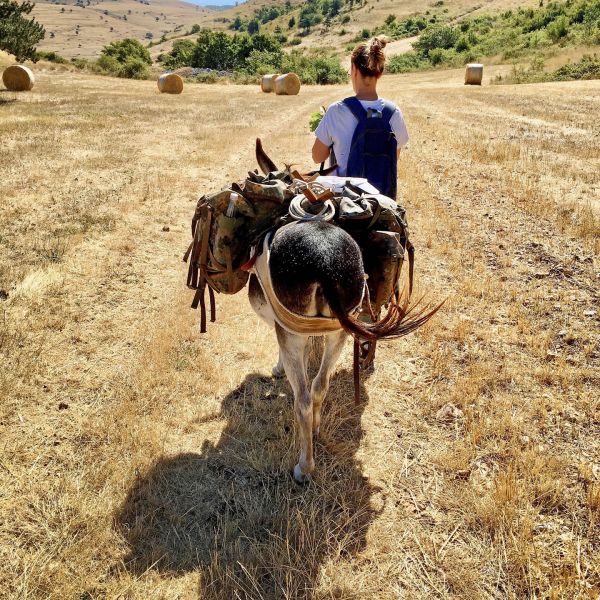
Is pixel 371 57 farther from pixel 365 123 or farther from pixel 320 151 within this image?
pixel 320 151

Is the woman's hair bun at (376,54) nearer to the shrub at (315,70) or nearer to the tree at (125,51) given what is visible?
the shrub at (315,70)

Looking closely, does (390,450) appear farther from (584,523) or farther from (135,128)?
(135,128)

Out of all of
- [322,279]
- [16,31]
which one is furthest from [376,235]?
[16,31]

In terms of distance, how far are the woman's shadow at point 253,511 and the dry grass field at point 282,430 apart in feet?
0.05

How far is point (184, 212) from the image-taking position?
875 centimetres

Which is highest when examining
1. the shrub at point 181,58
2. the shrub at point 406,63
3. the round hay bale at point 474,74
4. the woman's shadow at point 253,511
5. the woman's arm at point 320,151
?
the shrub at point 181,58

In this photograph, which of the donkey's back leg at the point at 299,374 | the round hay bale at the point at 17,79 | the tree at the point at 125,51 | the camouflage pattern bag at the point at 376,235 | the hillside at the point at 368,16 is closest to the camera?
the camouflage pattern bag at the point at 376,235

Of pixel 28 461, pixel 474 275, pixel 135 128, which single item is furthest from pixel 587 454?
pixel 135 128

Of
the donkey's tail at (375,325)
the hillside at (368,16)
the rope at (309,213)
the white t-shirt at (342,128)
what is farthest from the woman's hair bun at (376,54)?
the hillside at (368,16)

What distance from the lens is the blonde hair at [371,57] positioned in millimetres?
3465

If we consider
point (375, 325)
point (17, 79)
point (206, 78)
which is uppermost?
point (206, 78)

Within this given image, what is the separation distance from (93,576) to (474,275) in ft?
17.6

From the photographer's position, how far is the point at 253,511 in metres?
2.95

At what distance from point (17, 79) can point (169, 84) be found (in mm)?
9442
